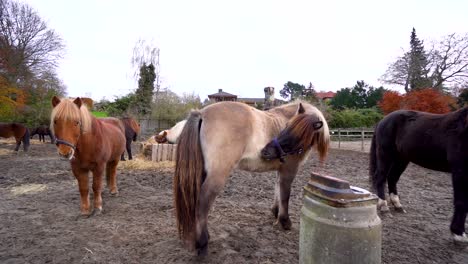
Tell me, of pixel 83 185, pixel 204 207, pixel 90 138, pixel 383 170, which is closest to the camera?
pixel 204 207

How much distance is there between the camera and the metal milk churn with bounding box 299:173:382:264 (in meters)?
1.08

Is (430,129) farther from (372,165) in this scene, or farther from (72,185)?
(72,185)

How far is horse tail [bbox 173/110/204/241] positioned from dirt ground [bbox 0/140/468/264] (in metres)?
0.35

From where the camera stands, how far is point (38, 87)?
1814 cm

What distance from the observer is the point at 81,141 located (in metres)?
3.59

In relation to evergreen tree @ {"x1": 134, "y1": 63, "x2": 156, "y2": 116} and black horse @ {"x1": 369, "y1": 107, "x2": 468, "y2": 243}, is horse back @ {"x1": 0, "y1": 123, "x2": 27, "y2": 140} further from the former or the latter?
black horse @ {"x1": 369, "y1": 107, "x2": 468, "y2": 243}

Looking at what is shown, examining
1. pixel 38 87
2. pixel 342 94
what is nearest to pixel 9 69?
pixel 38 87

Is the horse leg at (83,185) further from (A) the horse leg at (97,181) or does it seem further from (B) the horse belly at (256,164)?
(B) the horse belly at (256,164)

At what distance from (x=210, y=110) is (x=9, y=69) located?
17843 millimetres

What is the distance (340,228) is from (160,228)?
9.53ft

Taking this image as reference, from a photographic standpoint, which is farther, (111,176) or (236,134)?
(111,176)

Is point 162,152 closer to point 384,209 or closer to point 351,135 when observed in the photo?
point 384,209

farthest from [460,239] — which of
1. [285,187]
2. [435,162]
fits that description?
[285,187]

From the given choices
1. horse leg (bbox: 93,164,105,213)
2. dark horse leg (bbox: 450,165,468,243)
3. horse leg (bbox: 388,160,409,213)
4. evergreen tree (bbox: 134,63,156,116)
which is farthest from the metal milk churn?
evergreen tree (bbox: 134,63,156,116)
